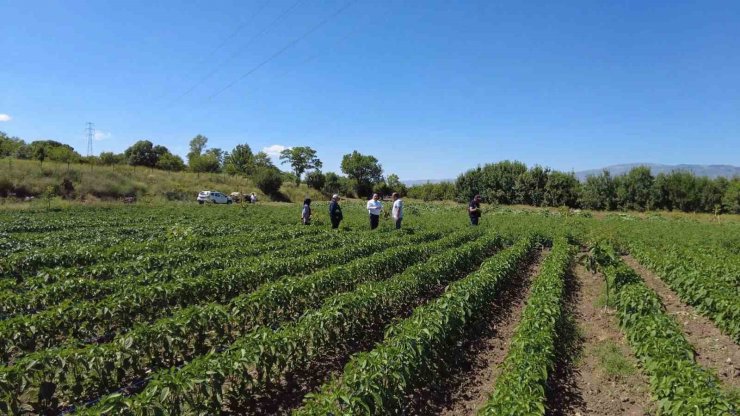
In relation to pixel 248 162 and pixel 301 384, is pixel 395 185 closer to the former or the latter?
pixel 248 162

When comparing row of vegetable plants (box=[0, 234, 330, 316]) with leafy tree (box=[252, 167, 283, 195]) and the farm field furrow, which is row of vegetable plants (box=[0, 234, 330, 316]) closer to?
the farm field furrow

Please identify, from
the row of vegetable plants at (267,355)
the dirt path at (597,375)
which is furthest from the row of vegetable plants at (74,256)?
the dirt path at (597,375)

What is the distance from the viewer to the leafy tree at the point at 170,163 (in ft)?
281

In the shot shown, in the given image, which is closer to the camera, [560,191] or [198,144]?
[560,191]

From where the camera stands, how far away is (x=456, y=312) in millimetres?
6594

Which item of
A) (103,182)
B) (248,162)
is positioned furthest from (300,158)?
(103,182)

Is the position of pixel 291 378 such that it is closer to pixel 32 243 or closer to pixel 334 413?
pixel 334 413

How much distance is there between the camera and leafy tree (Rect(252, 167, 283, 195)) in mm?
60125

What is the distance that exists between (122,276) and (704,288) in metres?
13.1

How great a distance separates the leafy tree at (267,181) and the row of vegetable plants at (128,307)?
51142 mm

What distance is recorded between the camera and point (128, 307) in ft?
22.0

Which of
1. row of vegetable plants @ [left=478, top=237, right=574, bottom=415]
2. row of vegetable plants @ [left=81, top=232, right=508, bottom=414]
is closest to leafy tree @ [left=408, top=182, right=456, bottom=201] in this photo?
row of vegetable plants @ [left=81, top=232, right=508, bottom=414]

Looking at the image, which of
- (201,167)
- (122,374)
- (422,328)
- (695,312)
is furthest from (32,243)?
(201,167)

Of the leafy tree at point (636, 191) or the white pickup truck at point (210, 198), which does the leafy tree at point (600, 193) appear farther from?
the white pickup truck at point (210, 198)
